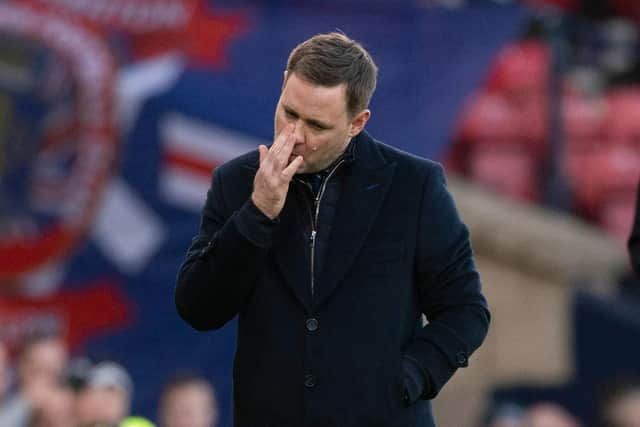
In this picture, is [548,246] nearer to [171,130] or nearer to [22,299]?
[171,130]

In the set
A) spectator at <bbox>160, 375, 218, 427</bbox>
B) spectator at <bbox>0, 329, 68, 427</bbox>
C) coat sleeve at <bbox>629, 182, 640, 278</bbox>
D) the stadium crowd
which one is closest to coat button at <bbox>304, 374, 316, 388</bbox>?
coat sleeve at <bbox>629, 182, 640, 278</bbox>

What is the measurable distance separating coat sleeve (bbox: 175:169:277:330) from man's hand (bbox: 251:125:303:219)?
0.08 feet

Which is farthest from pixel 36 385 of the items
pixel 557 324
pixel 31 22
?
pixel 557 324

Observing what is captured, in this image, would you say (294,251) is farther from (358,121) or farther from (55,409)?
(55,409)

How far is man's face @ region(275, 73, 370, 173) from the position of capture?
2930 mm

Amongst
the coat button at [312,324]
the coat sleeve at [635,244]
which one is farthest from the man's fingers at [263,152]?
the coat sleeve at [635,244]

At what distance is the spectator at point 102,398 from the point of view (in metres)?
6.23

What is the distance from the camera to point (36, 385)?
7.02 m

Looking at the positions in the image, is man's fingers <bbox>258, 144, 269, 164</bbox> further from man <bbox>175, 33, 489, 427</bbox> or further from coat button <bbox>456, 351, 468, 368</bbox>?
coat button <bbox>456, 351, 468, 368</bbox>

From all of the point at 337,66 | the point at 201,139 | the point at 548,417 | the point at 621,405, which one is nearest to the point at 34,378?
the point at 201,139

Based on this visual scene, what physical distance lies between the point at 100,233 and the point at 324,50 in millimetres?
4815

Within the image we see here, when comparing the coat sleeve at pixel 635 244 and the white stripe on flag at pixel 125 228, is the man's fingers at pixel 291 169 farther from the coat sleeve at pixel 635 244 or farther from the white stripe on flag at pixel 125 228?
the white stripe on flag at pixel 125 228

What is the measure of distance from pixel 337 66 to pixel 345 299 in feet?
1.61

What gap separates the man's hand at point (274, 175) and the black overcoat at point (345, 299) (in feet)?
0.15
